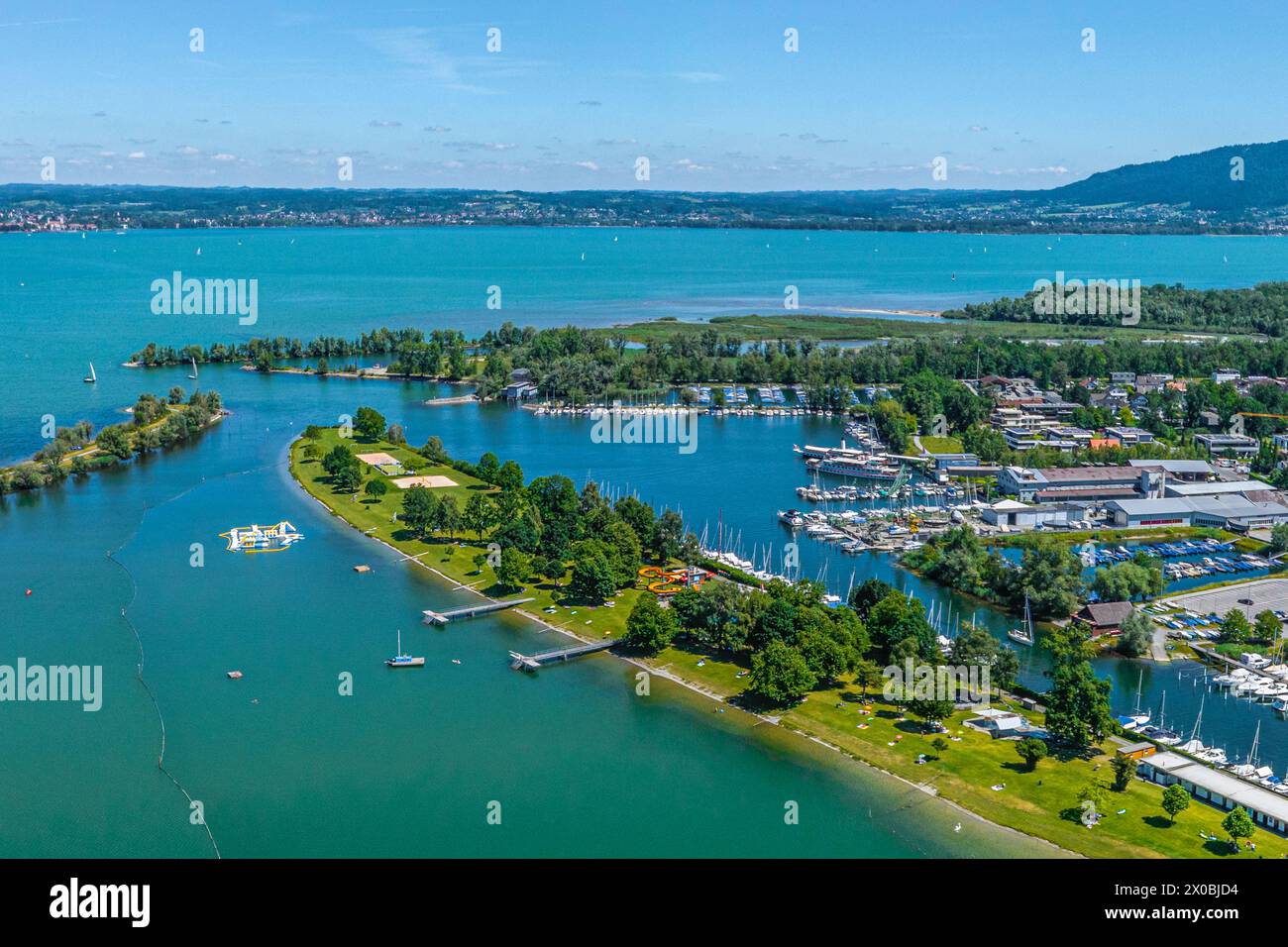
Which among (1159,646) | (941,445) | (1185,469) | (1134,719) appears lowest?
(1134,719)

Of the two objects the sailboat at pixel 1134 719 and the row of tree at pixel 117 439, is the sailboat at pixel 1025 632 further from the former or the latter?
the row of tree at pixel 117 439

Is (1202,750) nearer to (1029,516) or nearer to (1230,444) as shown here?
(1029,516)

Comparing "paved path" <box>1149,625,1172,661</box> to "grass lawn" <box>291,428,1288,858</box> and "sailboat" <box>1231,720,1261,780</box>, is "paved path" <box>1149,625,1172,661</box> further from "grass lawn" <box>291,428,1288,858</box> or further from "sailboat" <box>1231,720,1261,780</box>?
"grass lawn" <box>291,428,1288,858</box>

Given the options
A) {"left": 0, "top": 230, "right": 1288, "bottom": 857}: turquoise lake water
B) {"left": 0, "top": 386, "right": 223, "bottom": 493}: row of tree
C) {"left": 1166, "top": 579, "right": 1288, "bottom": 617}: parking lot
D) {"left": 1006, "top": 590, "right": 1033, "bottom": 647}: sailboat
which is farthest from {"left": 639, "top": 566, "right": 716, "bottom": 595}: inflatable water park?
{"left": 0, "top": 386, "right": 223, "bottom": 493}: row of tree

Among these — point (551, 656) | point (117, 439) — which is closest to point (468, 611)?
point (551, 656)

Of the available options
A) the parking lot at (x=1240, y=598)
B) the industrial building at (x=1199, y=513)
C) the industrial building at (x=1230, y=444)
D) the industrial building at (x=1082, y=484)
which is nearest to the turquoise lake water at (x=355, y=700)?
the parking lot at (x=1240, y=598)

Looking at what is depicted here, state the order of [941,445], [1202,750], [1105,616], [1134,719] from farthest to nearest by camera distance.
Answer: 1. [941,445]
2. [1105,616]
3. [1134,719]
4. [1202,750]
